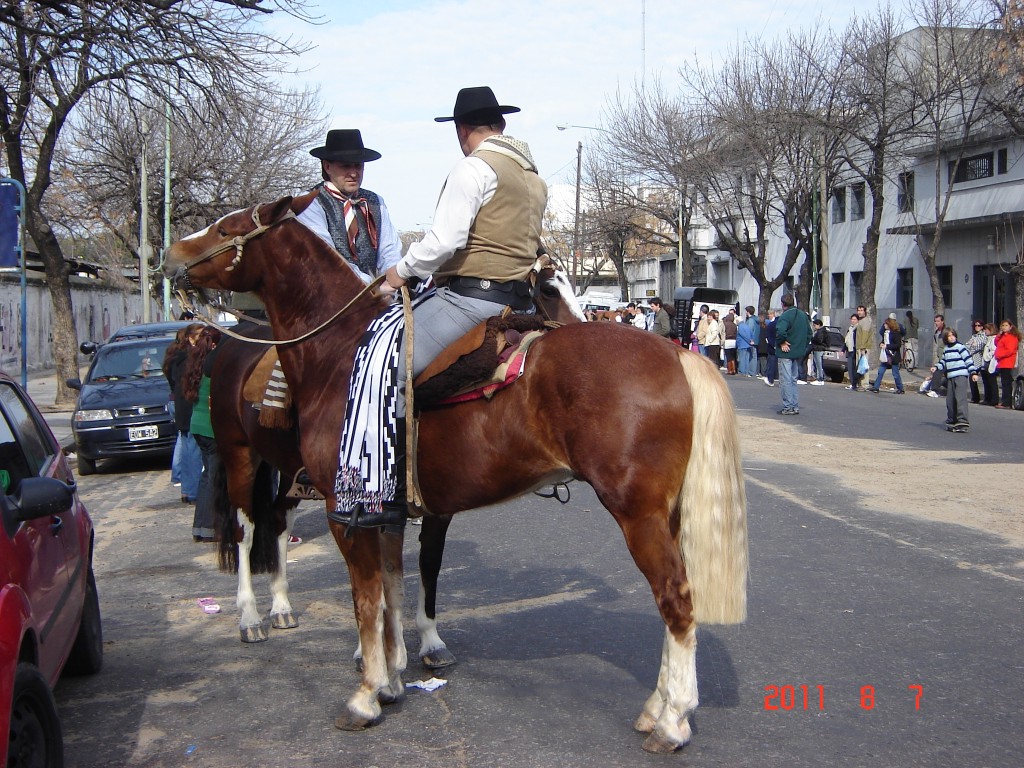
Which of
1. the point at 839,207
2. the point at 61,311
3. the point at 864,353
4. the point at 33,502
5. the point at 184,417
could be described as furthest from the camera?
the point at 839,207

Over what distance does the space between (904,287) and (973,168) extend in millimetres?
6073

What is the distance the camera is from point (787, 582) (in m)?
6.91

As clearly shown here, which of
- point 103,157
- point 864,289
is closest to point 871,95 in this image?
point 864,289

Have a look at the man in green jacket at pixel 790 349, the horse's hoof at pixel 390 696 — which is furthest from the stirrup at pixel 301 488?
the man in green jacket at pixel 790 349

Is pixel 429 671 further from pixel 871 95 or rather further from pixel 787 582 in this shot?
pixel 871 95

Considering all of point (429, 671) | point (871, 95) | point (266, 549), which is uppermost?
point (871, 95)

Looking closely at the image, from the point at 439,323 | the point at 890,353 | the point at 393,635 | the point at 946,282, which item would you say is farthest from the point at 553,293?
the point at 946,282

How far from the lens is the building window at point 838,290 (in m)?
44.0

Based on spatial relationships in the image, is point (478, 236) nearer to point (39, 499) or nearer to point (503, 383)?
point (503, 383)

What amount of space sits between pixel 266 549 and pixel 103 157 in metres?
29.1

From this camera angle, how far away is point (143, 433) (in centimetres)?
1368

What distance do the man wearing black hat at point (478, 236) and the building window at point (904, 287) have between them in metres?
37.0

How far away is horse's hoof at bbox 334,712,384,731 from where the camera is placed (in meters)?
4.54

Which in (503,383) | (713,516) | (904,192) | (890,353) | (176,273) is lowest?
(713,516)
